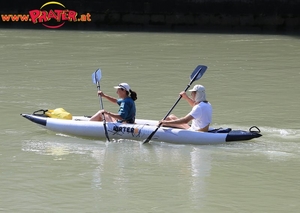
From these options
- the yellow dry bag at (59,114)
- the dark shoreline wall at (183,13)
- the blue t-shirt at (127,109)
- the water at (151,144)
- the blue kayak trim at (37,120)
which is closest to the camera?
the water at (151,144)

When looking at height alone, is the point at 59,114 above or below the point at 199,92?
below

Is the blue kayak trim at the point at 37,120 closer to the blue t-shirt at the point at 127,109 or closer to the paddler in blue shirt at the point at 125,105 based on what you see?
the paddler in blue shirt at the point at 125,105

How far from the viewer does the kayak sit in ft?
33.6

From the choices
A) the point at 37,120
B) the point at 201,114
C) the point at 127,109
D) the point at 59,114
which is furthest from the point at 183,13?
the point at 201,114

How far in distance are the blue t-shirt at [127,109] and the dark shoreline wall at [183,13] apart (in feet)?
52.2

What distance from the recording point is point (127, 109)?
10664mm

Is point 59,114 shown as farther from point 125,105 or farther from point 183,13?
point 183,13

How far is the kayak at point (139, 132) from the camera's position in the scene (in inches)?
404

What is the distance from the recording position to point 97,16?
88.3 feet

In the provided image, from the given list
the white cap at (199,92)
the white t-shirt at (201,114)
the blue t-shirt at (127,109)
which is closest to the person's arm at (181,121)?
the white t-shirt at (201,114)

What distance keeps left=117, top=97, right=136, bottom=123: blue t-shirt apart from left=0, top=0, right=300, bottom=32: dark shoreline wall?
15.9 meters

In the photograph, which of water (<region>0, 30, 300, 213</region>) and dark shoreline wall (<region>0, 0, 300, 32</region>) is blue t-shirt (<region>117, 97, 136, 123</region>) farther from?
dark shoreline wall (<region>0, 0, 300, 32</region>)

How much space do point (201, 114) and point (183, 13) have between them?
1654 cm

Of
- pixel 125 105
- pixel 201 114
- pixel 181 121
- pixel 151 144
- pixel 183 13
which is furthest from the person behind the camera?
pixel 183 13
